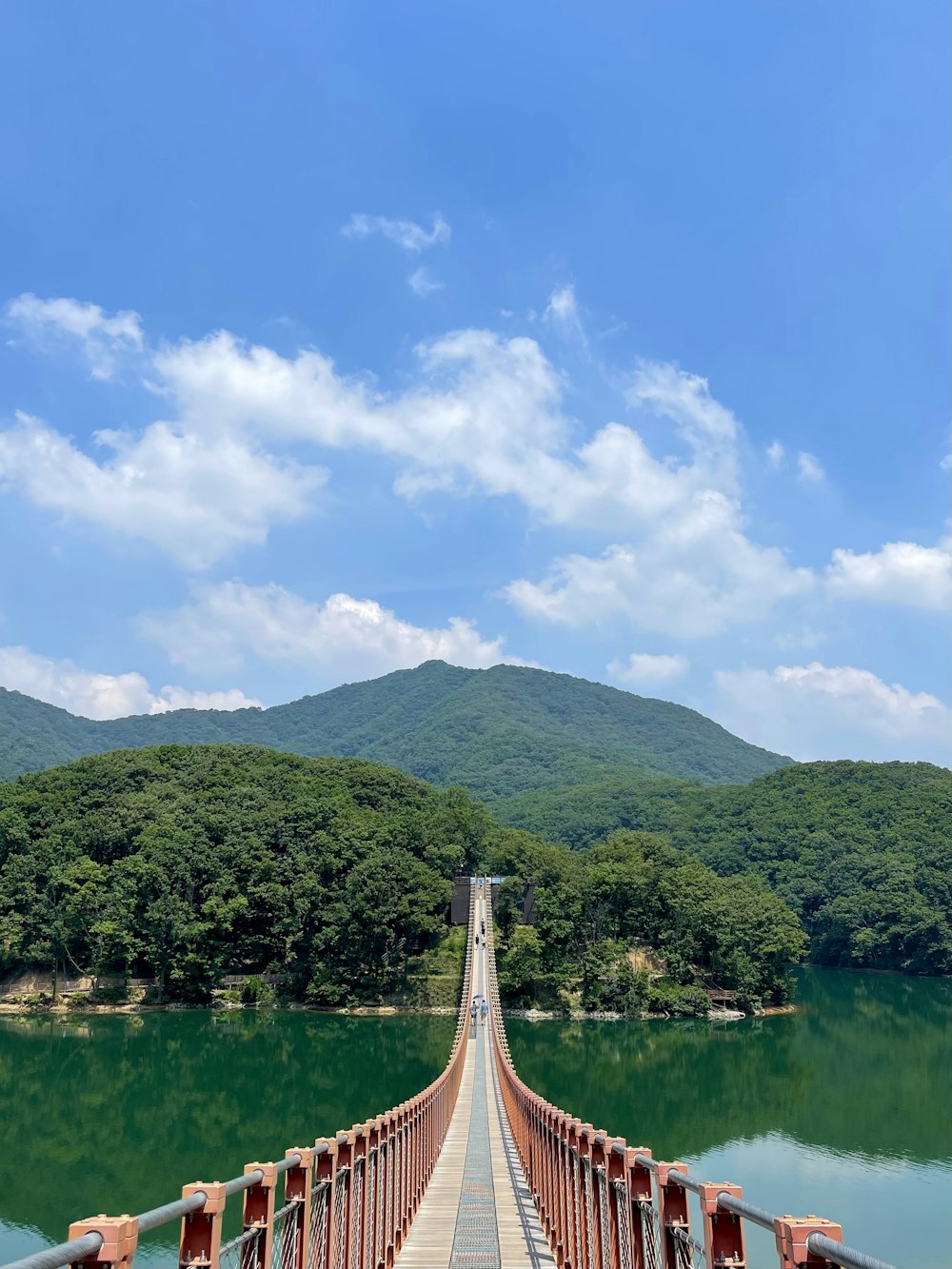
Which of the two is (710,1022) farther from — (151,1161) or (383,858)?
(151,1161)

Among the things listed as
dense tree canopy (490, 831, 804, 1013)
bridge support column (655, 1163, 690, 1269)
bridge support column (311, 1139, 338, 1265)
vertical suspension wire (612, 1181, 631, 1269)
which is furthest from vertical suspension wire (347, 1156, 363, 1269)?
dense tree canopy (490, 831, 804, 1013)

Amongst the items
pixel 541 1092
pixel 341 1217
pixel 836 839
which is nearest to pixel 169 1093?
pixel 541 1092

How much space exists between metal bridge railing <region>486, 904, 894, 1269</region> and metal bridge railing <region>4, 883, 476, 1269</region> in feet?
3.68

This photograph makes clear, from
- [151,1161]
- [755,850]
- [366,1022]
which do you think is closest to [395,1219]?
[151,1161]

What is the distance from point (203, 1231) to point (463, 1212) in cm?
581

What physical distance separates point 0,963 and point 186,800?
924cm

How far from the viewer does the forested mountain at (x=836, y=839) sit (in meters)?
44.9

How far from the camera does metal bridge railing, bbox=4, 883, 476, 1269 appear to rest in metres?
1.89

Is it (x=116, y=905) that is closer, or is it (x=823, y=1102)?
(x=823, y=1102)

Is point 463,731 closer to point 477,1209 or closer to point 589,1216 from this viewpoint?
point 477,1209

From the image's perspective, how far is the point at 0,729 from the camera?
105125mm

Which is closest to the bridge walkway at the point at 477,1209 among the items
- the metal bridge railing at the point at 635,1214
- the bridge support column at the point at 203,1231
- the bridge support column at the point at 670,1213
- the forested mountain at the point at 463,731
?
the metal bridge railing at the point at 635,1214

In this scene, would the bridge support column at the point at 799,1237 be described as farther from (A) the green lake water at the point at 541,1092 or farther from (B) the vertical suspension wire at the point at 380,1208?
(A) the green lake water at the point at 541,1092

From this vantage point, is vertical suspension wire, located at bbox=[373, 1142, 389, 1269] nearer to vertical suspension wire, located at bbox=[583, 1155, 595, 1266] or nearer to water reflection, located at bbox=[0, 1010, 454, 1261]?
vertical suspension wire, located at bbox=[583, 1155, 595, 1266]
